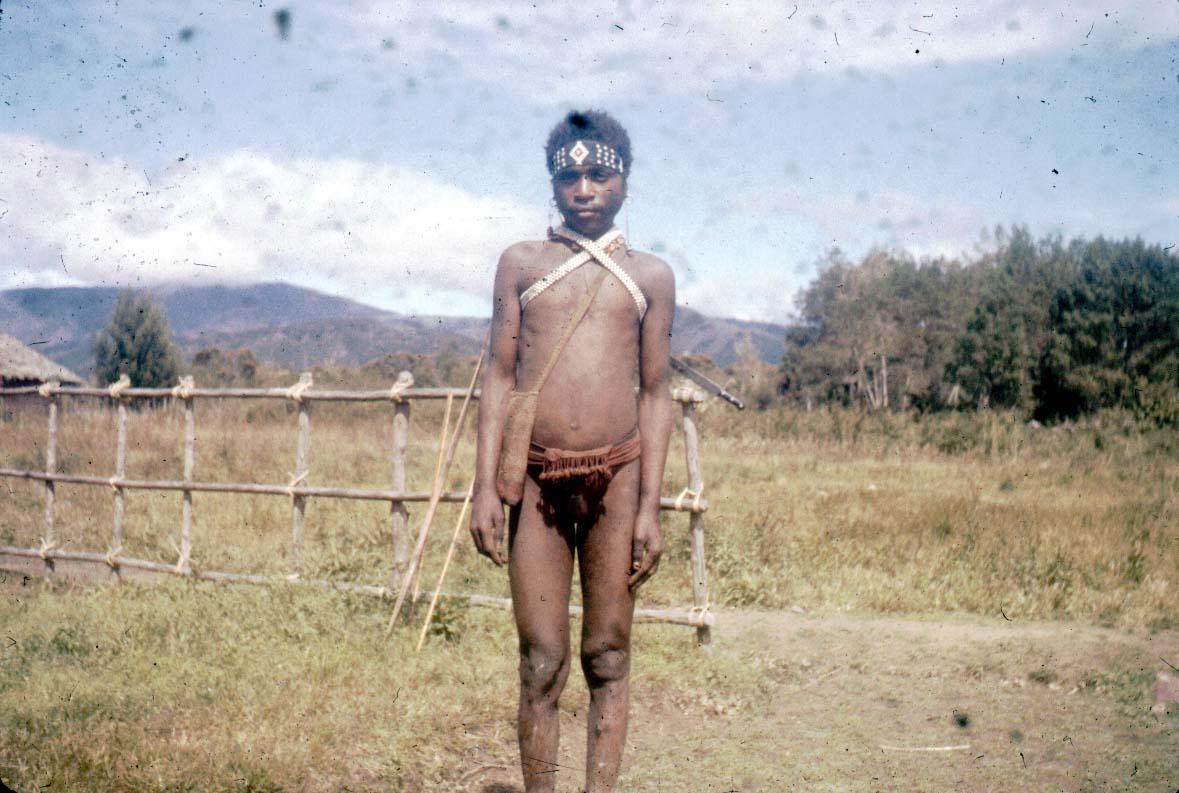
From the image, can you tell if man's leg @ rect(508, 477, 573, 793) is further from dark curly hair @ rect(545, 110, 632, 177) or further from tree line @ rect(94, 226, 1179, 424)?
tree line @ rect(94, 226, 1179, 424)

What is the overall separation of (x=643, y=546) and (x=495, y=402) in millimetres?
625

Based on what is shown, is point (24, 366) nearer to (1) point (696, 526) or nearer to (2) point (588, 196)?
(1) point (696, 526)

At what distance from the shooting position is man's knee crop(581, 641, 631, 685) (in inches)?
106

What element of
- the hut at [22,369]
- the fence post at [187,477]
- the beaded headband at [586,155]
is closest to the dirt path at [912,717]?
the beaded headband at [586,155]

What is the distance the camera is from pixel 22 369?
20141mm

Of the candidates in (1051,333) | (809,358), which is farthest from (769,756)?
(809,358)

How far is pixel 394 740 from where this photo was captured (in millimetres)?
3352

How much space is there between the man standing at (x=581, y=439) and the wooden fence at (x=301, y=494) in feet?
6.80

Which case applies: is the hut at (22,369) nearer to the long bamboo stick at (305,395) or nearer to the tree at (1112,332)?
the long bamboo stick at (305,395)

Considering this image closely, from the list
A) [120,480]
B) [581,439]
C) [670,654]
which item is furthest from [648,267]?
[120,480]

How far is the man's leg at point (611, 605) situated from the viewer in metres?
2.68

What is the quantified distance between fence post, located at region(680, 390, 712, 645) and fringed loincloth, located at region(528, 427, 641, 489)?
222cm

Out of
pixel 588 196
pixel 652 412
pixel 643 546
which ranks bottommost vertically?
pixel 643 546

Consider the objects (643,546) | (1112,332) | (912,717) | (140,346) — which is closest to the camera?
(643,546)
